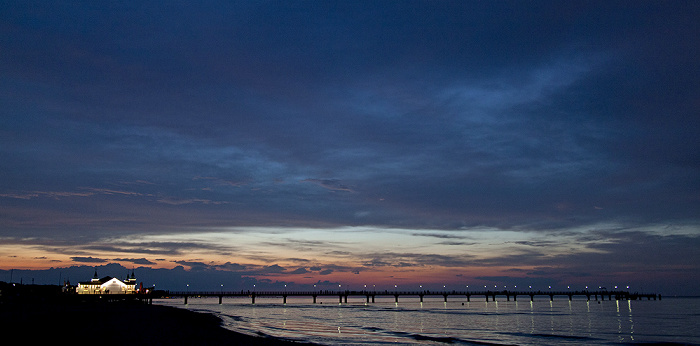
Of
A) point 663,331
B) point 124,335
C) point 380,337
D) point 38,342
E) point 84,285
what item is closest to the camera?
point 38,342

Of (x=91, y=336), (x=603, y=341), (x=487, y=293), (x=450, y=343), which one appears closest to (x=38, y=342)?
(x=91, y=336)

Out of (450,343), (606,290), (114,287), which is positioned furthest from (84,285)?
(606,290)

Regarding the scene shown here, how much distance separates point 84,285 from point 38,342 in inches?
4372

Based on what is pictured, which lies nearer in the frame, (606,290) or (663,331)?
(663,331)

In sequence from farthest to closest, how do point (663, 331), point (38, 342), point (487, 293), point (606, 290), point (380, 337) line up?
point (606, 290) → point (487, 293) → point (663, 331) → point (380, 337) → point (38, 342)

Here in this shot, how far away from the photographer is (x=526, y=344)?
130ft

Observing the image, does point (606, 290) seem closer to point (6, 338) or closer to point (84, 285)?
point (84, 285)

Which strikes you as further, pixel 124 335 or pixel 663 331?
pixel 663 331

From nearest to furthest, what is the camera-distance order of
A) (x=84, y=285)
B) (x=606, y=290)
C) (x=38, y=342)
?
(x=38, y=342)
(x=84, y=285)
(x=606, y=290)

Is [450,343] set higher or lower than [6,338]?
lower

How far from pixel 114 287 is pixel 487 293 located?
4848 inches

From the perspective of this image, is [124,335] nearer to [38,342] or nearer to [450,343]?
[38,342]

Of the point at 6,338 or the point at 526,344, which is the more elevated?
the point at 6,338

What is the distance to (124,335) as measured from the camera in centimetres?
3206
